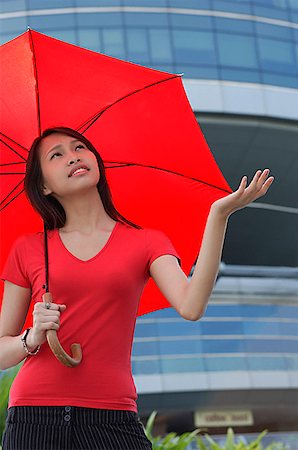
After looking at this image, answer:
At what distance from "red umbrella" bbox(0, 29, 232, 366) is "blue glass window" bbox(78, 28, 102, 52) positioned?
26716mm

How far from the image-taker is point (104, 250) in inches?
105

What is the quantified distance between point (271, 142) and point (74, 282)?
29.1m

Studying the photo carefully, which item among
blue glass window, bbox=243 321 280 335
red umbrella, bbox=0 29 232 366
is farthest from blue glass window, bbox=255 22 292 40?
red umbrella, bbox=0 29 232 366

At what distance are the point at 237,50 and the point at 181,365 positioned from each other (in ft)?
38.9

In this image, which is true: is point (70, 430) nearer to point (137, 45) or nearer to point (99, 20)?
point (137, 45)

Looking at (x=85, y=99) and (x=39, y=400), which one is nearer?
(x=39, y=400)

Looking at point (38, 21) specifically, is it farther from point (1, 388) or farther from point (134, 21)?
point (1, 388)

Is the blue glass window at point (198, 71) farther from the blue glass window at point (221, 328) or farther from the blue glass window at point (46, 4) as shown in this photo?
the blue glass window at point (221, 328)

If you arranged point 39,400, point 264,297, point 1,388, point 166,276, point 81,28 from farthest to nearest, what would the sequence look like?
point 264,297
point 81,28
point 1,388
point 166,276
point 39,400

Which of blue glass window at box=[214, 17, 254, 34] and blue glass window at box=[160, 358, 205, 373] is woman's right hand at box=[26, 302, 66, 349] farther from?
blue glass window at box=[214, 17, 254, 34]

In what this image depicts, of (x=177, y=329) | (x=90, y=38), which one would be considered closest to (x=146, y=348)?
(x=177, y=329)

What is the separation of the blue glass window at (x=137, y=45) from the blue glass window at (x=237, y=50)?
2.76m

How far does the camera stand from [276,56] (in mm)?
30641

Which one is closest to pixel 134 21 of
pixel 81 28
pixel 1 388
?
pixel 81 28
